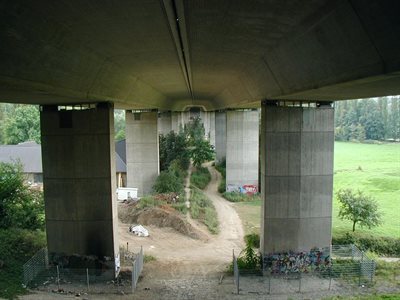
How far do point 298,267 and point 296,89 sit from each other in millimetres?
9657

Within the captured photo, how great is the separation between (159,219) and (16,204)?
31.4ft

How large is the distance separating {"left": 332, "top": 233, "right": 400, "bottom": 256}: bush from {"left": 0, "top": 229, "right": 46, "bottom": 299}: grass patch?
16.4 m

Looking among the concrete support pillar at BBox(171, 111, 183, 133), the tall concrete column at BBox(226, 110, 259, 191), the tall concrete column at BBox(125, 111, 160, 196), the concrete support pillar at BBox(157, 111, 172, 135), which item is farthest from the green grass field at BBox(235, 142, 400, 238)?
the concrete support pillar at BBox(171, 111, 183, 133)

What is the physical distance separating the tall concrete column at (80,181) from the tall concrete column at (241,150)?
22.1 metres

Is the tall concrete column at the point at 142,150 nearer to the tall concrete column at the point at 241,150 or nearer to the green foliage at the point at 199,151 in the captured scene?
the tall concrete column at the point at 241,150

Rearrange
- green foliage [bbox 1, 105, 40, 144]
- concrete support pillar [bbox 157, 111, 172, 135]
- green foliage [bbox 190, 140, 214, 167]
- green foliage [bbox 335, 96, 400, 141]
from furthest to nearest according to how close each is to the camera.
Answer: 1. green foliage [bbox 335, 96, 400, 141]
2. green foliage [bbox 1, 105, 40, 144]
3. concrete support pillar [bbox 157, 111, 172, 135]
4. green foliage [bbox 190, 140, 214, 167]

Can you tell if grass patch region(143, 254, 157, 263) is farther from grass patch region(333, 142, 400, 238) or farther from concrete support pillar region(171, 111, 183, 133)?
concrete support pillar region(171, 111, 183, 133)

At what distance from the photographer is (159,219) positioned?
27.5 m

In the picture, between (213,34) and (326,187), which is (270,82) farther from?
(326,187)

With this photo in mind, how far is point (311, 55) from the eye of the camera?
934cm

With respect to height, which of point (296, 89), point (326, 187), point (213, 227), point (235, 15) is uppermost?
point (235, 15)

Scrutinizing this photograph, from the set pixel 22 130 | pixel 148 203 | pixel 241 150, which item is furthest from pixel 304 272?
pixel 22 130

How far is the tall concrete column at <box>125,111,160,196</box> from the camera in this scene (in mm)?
35562

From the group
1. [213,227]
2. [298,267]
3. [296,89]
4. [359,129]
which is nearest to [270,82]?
[296,89]
